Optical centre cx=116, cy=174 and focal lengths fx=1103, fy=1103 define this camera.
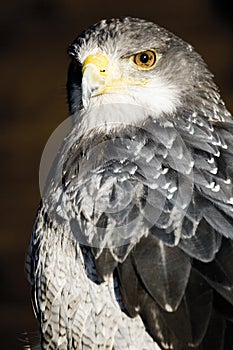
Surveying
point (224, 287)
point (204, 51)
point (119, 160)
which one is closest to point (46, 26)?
point (204, 51)

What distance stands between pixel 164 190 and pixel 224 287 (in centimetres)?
43

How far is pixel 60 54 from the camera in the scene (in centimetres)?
776

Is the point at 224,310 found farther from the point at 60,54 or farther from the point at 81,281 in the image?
the point at 60,54

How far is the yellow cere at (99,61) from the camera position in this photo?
4148 millimetres

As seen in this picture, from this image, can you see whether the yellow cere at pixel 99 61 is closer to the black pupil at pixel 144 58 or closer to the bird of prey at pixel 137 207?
the bird of prey at pixel 137 207

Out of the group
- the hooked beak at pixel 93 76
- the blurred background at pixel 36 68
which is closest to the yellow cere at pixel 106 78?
the hooked beak at pixel 93 76

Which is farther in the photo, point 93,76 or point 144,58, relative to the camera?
point 144,58

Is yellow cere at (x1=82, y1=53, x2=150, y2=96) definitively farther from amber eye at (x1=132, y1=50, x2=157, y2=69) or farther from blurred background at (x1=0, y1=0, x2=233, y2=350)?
blurred background at (x1=0, y1=0, x2=233, y2=350)

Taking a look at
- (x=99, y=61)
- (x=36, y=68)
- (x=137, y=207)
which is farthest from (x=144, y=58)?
(x=36, y=68)

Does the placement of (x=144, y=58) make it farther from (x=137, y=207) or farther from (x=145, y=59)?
(x=137, y=207)

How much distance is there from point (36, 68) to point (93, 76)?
3.67m

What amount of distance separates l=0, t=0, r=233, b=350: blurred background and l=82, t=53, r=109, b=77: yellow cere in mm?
3012

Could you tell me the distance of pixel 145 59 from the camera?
422 centimetres

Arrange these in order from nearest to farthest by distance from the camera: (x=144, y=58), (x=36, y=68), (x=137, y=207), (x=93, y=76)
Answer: (x=137, y=207), (x=93, y=76), (x=144, y=58), (x=36, y=68)
